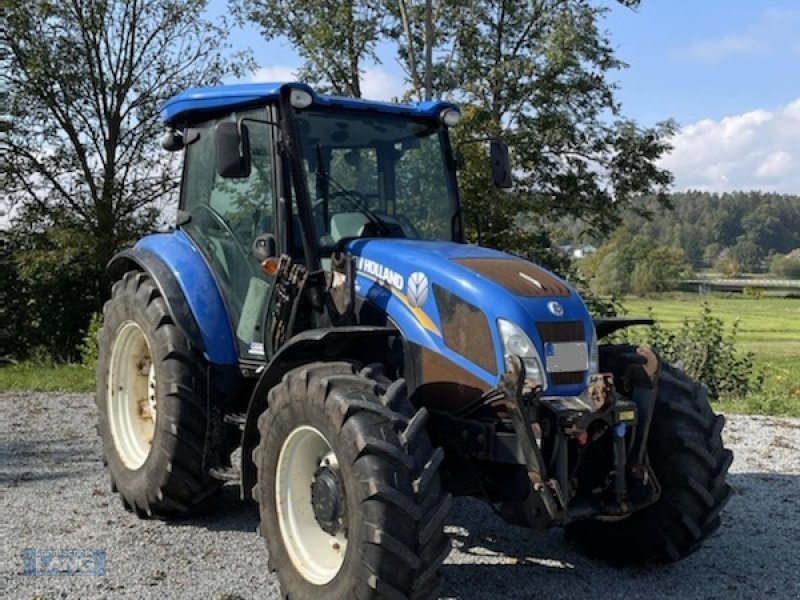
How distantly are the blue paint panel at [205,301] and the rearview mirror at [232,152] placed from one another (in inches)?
43.3

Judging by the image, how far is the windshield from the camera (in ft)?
16.6

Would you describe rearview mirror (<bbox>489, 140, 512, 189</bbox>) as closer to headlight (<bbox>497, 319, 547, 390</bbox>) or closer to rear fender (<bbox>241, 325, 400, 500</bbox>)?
rear fender (<bbox>241, 325, 400, 500</bbox>)

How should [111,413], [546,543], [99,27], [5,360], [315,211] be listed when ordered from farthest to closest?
[99,27]
[5,360]
[111,413]
[546,543]
[315,211]

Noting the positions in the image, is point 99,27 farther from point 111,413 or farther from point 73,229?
point 111,413

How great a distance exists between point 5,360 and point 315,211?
14577mm

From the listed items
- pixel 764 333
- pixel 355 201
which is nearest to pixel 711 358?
pixel 355 201

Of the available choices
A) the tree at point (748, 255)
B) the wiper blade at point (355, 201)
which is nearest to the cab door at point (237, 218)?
the wiper blade at point (355, 201)

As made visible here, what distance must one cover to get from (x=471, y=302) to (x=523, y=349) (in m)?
0.33

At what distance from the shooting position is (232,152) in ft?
15.1

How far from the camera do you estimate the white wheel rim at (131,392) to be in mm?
6117

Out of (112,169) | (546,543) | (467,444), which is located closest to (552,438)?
(467,444)

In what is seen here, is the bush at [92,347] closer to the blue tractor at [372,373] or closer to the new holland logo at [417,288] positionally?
the blue tractor at [372,373]

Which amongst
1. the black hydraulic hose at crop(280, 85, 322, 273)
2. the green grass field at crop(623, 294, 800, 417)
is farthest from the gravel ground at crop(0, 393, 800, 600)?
the green grass field at crop(623, 294, 800, 417)

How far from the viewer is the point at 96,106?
19688 mm
